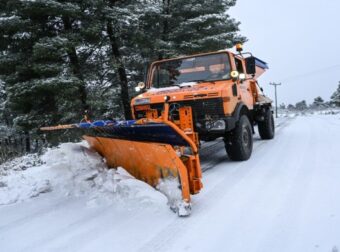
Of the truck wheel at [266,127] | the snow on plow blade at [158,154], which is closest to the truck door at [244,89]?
the truck wheel at [266,127]

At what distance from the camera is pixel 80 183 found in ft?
15.1

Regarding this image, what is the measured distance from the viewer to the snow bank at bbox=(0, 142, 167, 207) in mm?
4039

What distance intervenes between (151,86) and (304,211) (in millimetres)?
4233

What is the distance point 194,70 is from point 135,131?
8.26 ft

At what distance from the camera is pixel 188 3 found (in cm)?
1593

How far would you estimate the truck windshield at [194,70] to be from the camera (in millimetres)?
6214

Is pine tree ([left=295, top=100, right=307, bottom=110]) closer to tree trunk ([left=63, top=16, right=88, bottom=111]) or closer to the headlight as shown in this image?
tree trunk ([left=63, top=16, right=88, bottom=111])

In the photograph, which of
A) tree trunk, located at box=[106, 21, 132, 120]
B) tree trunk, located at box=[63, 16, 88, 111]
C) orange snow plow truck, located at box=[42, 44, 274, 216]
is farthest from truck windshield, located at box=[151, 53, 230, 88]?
tree trunk, located at box=[106, 21, 132, 120]

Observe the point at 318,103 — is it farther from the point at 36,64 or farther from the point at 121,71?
the point at 36,64

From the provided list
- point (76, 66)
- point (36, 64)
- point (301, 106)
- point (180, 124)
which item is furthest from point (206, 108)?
point (301, 106)

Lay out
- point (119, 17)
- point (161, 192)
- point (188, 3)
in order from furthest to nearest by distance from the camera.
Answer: point (188, 3), point (119, 17), point (161, 192)

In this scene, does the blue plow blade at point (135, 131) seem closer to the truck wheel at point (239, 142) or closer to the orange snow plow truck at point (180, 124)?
the orange snow plow truck at point (180, 124)

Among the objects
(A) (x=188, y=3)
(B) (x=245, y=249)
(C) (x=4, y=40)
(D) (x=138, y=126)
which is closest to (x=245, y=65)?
(D) (x=138, y=126)

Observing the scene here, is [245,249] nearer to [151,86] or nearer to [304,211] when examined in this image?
[304,211]
